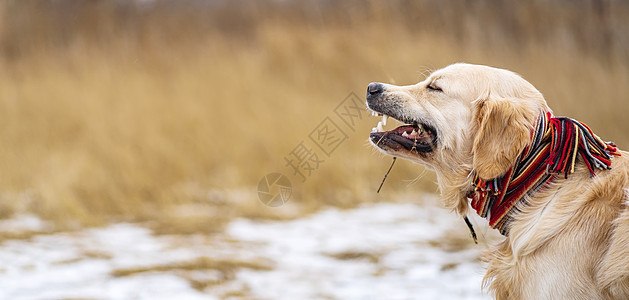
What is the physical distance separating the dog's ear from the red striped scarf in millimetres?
41

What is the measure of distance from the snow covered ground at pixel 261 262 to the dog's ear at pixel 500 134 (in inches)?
38.2

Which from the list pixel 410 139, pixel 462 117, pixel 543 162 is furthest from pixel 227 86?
pixel 543 162

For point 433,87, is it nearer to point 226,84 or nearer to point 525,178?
point 525,178

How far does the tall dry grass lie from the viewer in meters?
5.88

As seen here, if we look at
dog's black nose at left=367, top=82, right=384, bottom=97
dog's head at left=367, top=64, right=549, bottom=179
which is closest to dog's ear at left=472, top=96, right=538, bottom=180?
dog's head at left=367, top=64, right=549, bottom=179

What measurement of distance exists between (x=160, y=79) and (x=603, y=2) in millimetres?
6354

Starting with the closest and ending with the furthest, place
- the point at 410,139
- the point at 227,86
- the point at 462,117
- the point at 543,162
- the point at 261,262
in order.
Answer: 1. the point at 543,162
2. the point at 462,117
3. the point at 410,139
4. the point at 261,262
5. the point at 227,86

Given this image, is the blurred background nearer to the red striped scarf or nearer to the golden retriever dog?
the golden retriever dog

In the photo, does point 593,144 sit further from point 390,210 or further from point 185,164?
point 185,164

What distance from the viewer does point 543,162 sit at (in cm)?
226

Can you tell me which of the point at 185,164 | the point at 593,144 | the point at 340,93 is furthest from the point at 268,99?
the point at 593,144

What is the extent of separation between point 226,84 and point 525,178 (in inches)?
213

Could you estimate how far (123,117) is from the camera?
6656 millimetres

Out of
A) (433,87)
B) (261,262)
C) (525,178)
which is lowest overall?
A: (525,178)
